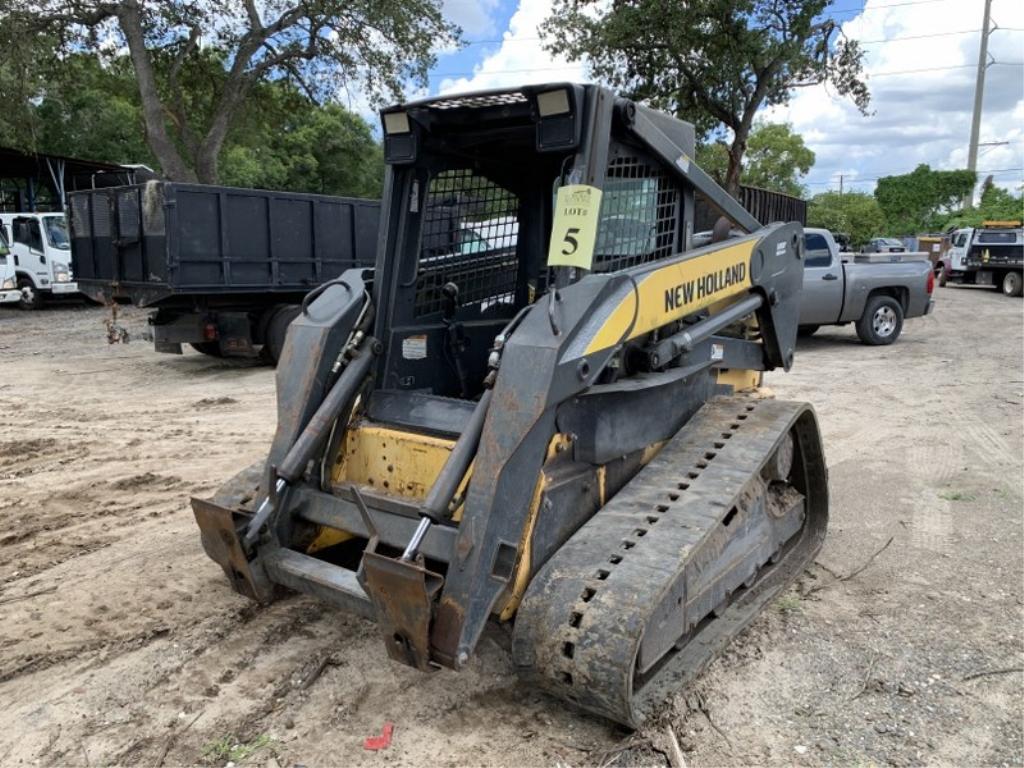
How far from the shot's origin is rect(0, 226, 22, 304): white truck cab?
1984cm

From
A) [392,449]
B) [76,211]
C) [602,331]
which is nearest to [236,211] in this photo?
[76,211]

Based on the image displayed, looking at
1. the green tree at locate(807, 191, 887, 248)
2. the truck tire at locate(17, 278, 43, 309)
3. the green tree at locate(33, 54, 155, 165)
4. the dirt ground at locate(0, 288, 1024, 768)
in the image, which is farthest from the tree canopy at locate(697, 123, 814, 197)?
the dirt ground at locate(0, 288, 1024, 768)

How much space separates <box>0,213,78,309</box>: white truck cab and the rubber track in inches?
776

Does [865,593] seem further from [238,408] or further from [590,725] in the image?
[238,408]

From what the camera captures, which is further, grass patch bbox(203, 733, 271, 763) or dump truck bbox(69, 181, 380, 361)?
dump truck bbox(69, 181, 380, 361)

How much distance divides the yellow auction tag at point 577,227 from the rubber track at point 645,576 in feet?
3.32

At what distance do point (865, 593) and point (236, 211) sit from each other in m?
9.14

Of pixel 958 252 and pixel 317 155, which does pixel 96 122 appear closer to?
pixel 317 155

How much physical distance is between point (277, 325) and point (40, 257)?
12141mm

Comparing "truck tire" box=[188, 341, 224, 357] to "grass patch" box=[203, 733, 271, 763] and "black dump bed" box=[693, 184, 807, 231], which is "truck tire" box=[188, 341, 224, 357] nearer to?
"grass patch" box=[203, 733, 271, 763]

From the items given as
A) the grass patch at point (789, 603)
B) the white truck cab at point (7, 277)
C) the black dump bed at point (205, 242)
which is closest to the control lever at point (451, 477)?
the grass patch at point (789, 603)

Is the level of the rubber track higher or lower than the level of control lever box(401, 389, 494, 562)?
lower

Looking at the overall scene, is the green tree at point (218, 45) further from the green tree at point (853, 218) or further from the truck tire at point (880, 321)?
the green tree at point (853, 218)

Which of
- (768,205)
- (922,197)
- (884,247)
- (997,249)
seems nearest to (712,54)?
(768,205)
